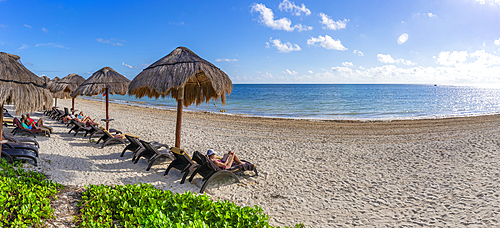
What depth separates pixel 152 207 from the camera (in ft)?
10.9

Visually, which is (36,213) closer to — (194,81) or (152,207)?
(152,207)

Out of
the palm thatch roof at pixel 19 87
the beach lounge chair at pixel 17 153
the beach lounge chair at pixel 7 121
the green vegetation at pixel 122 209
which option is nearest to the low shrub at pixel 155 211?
the green vegetation at pixel 122 209

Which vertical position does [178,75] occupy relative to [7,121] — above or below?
above

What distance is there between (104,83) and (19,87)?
553 cm

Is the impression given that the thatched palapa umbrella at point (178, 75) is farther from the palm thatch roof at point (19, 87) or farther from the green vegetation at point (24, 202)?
the green vegetation at point (24, 202)

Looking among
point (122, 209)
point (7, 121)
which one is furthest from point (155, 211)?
point (7, 121)

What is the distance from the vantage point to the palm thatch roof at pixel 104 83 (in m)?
9.22

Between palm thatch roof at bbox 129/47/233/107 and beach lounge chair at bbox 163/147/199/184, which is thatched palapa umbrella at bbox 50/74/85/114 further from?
beach lounge chair at bbox 163/147/199/184

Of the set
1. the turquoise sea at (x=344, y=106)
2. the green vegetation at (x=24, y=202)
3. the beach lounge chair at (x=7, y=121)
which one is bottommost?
the green vegetation at (x=24, y=202)

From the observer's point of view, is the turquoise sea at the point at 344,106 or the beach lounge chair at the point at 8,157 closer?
the beach lounge chair at the point at 8,157

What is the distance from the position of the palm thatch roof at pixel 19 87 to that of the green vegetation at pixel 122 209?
1.22 m

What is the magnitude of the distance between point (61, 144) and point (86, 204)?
575 cm

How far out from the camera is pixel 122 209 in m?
3.38

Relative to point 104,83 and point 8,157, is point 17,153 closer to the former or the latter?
point 8,157
